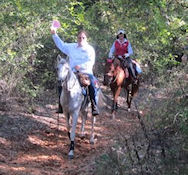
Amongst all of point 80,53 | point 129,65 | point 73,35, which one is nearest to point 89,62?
point 80,53

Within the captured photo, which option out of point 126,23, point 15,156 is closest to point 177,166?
point 15,156

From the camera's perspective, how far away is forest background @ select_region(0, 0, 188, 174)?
8500 millimetres

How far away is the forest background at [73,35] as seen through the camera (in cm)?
850

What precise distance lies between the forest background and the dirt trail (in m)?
0.76

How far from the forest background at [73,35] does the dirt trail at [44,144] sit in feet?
2.50

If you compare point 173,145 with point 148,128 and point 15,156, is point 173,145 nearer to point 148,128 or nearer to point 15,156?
point 148,128

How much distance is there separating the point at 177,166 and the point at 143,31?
31.5ft

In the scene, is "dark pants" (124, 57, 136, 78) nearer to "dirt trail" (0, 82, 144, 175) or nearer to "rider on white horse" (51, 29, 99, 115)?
"dirt trail" (0, 82, 144, 175)

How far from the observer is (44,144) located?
8211 mm

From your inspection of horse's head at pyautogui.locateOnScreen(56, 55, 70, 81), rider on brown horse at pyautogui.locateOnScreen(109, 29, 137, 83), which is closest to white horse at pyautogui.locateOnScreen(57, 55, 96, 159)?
horse's head at pyautogui.locateOnScreen(56, 55, 70, 81)

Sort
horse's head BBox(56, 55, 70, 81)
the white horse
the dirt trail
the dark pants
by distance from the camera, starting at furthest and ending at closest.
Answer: the dark pants < the white horse < horse's head BBox(56, 55, 70, 81) < the dirt trail

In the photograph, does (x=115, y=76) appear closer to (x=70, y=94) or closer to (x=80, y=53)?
(x=80, y=53)

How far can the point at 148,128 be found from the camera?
7012 millimetres

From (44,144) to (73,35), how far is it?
4564 millimetres
